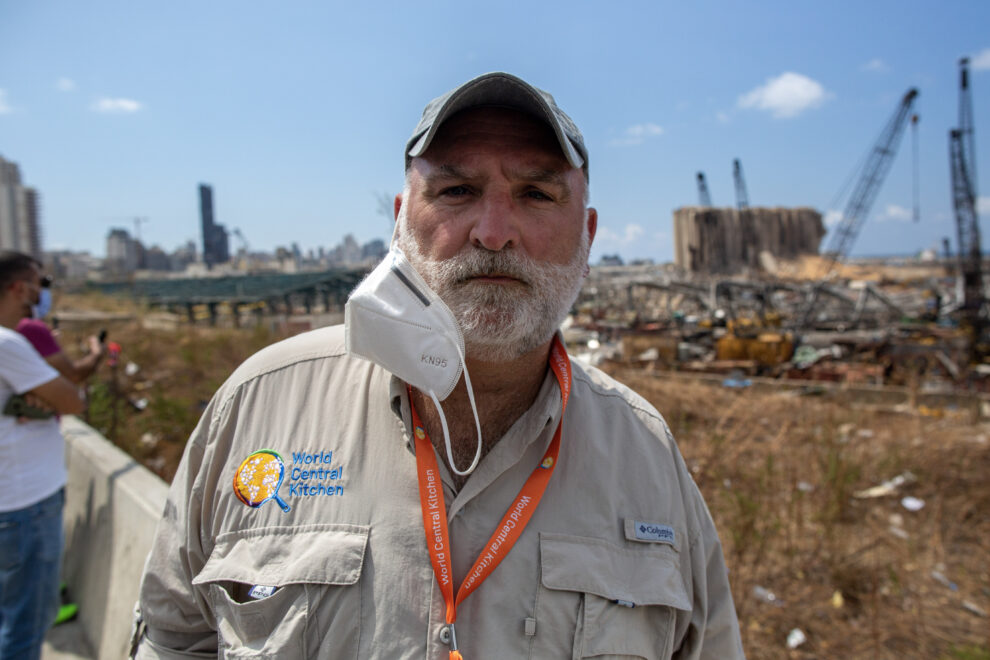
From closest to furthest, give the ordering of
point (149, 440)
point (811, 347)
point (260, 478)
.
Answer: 1. point (260, 478)
2. point (149, 440)
3. point (811, 347)

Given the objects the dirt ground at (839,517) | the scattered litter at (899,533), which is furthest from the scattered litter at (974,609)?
the scattered litter at (899,533)

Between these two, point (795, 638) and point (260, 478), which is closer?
point (260, 478)

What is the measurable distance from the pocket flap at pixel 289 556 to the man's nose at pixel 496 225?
80 cm

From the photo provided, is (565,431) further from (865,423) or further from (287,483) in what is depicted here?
(865,423)

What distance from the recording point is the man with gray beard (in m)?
1.37

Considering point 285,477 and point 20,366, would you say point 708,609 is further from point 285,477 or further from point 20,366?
point 20,366

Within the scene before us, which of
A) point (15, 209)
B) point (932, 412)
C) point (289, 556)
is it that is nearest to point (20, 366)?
point (289, 556)

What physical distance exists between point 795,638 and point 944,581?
6.46ft

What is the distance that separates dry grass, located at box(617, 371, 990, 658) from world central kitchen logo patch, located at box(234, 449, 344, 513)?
3.61 metres

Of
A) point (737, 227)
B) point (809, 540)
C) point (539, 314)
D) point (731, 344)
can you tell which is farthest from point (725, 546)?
point (737, 227)

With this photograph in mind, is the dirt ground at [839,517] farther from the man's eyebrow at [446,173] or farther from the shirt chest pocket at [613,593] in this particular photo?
the man's eyebrow at [446,173]

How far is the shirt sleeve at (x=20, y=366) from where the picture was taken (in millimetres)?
3076

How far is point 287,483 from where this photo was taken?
1483 mm

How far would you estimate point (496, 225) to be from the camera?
59.8 inches
